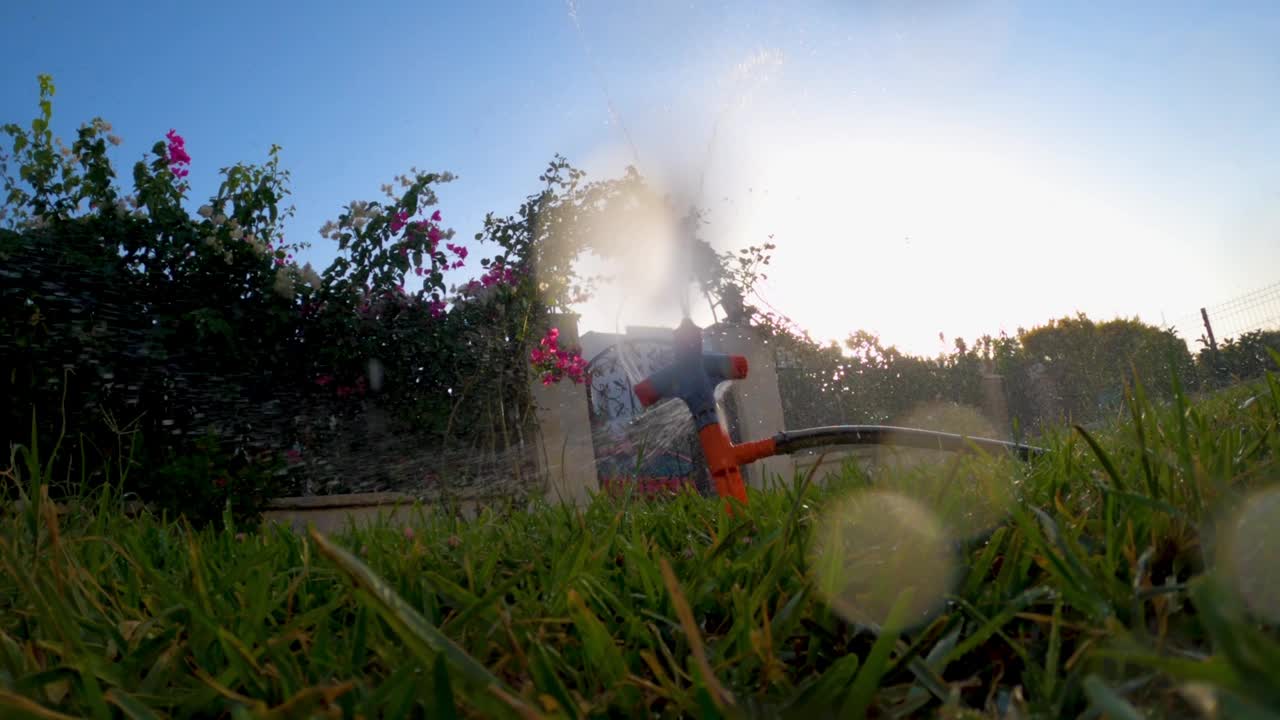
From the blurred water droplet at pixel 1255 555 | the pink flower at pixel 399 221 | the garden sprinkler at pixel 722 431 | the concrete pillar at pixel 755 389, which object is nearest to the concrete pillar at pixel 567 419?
the pink flower at pixel 399 221

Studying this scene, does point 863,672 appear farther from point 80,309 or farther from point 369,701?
point 80,309

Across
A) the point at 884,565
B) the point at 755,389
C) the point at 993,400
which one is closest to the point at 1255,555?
the point at 884,565

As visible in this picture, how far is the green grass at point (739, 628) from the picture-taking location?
1.75 feet

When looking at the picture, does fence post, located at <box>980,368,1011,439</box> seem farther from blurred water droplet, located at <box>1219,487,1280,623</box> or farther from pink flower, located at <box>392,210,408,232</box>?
blurred water droplet, located at <box>1219,487,1280,623</box>

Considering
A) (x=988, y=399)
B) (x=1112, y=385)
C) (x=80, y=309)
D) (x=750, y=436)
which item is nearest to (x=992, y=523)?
(x=80, y=309)

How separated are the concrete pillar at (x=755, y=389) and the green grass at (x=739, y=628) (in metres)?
6.52

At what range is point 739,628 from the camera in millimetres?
728

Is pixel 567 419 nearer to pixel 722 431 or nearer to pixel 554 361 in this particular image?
pixel 554 361

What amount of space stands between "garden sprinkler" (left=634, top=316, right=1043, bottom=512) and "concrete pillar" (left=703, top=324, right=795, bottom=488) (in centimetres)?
443

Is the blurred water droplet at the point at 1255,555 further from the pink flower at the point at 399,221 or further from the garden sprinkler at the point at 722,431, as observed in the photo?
the pink flower at the point at 399,221

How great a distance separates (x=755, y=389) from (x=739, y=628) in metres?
7.29

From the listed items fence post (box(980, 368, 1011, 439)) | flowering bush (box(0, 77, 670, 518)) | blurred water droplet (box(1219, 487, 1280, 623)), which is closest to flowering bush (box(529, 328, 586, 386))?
flowering bush (box(0, 77, 670, 518))

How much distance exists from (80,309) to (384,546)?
3973 mm

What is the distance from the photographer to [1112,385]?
466 inches
